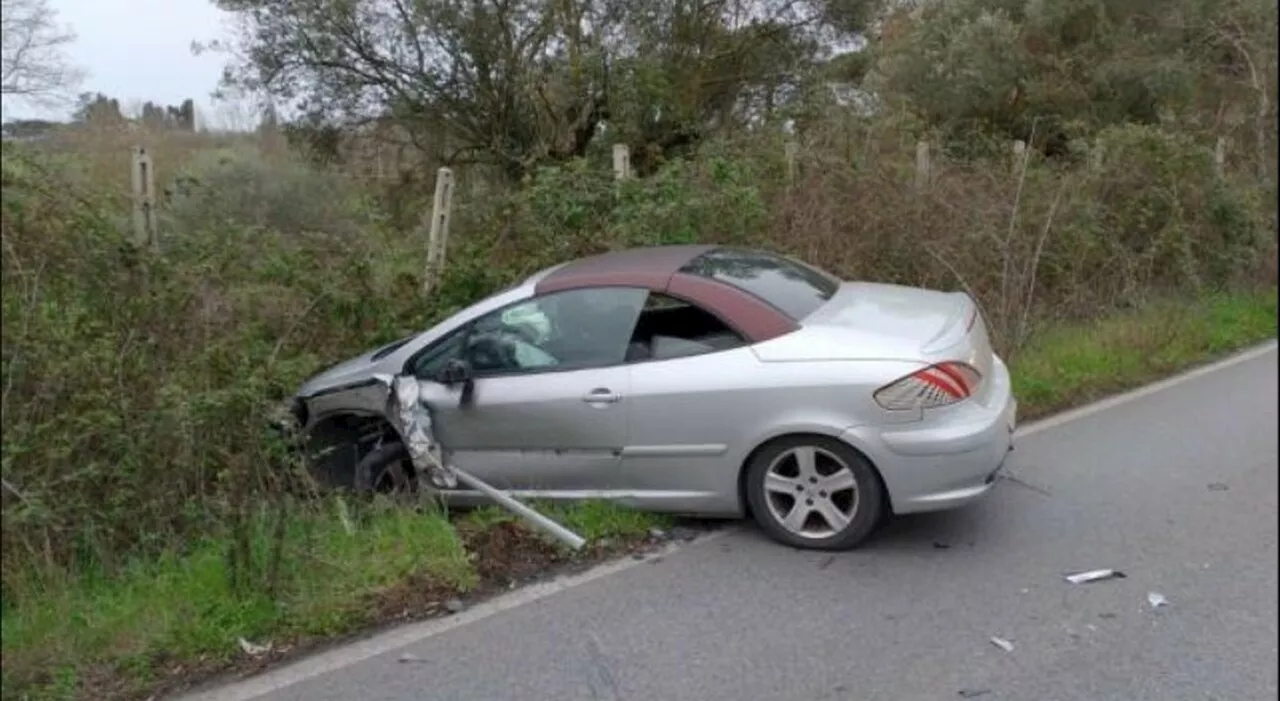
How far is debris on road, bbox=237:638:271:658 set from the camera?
414 centimetres

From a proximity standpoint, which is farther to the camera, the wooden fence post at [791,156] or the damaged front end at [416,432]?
the wooden fence post at [791,156]

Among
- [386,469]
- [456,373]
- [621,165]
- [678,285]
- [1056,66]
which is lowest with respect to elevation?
[386,469]

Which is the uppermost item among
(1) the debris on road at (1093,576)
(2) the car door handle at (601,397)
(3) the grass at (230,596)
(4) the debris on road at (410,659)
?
(2) the car door handle at (601,397)

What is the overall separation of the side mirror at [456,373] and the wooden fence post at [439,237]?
305 cm

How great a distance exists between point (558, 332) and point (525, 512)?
0.95 m

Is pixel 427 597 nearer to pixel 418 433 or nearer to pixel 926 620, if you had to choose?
pixel 418 433

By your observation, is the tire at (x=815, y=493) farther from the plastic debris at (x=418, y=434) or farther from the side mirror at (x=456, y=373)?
the plastic debris at (x=418, y=434)

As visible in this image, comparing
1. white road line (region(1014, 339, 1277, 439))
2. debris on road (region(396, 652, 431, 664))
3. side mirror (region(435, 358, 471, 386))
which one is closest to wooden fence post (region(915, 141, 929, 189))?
white road line (region(1014, 339, 1277, 439))

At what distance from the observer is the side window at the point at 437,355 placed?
5672mm

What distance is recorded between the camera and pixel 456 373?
548 cm

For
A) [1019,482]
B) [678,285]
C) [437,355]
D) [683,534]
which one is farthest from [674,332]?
[1019,482]

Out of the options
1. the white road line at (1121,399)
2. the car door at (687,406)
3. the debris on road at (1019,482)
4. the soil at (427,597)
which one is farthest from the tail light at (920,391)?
the white road line at (1121,399)

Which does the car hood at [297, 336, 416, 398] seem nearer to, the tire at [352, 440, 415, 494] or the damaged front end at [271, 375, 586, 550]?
the damaged front end at [271, 375, 586, 550]

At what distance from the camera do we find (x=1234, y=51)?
9.01 metres
